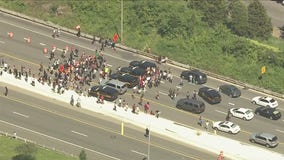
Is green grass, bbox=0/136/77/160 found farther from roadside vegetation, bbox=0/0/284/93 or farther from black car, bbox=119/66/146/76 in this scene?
roadside vegetation, bbox=0/0/284/93

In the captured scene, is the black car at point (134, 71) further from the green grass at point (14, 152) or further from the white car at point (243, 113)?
the green grass at point (14, 152)

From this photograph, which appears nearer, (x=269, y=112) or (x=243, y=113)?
(x=243, y=113)

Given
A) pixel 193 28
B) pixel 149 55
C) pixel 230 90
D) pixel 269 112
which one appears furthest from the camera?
pixel 193 28

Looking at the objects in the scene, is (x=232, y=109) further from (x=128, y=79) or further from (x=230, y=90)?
(x=128, y=79)

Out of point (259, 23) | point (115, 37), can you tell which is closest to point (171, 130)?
point (115, 37)

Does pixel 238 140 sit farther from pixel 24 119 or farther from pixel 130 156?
pixel 24 119

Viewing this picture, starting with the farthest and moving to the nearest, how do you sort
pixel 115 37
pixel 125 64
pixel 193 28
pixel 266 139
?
pixel 193 28 → pixel 115 37 → pixel 125 64 → pixel 266 139

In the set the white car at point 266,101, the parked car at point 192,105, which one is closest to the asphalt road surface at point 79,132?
the parked car at point 192,105

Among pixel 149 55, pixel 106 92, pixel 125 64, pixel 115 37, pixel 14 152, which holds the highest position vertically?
pixel 115 37

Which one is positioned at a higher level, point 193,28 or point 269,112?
point 193,28
